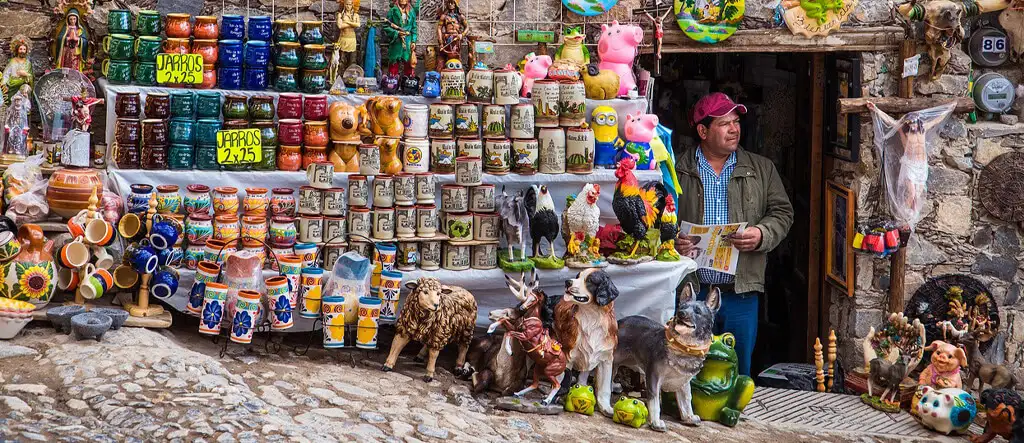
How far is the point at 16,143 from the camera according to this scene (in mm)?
6594

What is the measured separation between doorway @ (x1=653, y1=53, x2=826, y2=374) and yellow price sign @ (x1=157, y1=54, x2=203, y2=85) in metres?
3.82

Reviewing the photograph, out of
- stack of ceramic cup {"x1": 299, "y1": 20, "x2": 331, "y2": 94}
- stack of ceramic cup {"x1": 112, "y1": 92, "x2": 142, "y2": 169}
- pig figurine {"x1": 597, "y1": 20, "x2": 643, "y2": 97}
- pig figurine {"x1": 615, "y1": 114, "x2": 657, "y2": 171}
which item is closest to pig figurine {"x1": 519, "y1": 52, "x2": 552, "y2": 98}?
pig figurine {"x1": 597, "y1": 20, "x2": 643, "y2": 97}

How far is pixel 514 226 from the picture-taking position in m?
6.69

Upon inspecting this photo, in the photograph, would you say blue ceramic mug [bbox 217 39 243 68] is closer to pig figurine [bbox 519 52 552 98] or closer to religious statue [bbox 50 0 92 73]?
religious statue [bbox 50 0 92 73]

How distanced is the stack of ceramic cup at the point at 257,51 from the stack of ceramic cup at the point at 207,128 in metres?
0.23

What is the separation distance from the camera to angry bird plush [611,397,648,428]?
615cm

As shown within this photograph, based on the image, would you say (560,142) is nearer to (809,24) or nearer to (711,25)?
(711,25)

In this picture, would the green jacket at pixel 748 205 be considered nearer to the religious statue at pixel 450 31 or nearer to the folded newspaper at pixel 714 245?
the folded newspaper at pixel 714 245

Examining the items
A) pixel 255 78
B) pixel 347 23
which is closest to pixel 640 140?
pixel 347 23

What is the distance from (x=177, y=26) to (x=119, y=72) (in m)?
0.37

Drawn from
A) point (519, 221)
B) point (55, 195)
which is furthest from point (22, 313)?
point (519, 221)

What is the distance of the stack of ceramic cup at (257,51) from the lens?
6699 mm

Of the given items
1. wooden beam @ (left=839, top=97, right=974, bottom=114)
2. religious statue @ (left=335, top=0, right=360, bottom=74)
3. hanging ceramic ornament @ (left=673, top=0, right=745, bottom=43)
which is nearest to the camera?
religious statue @ (left=335, top=0, right=360, bottom=74)

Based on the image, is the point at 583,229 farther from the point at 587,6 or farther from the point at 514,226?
the point at 587,6
